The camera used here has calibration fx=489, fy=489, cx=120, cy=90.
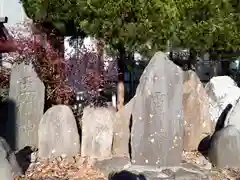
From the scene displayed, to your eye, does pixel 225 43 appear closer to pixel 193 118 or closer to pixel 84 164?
pixel 193 118

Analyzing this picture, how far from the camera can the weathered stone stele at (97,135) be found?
296 inches

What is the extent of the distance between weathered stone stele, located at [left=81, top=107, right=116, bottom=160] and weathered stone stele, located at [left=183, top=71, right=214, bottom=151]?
1.40 metres

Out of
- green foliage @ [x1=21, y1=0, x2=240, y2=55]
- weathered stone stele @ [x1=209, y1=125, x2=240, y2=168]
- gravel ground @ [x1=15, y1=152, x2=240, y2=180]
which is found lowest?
gravel ground @ [x1=15, y1=152, x2=240, y2=180]

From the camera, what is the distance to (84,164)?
7.17m

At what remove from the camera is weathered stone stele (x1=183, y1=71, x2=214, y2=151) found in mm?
8203

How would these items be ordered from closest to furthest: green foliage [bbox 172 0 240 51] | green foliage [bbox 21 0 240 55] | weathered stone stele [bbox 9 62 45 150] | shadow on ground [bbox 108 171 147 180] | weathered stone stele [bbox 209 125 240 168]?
shadow on ground [bbox 108 171 147 180]
weathered stone stele [bbox 209 125 240 168]
weathered stone stele [bbox 9 62 45 150]
green foliage [bbox 21 0 240 55]
green foliage [bbox 172 0 240 51]

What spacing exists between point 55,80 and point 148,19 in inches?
80.5

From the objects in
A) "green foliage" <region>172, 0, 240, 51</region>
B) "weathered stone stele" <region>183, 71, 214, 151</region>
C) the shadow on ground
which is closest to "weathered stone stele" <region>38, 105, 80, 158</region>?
the shadow on ground

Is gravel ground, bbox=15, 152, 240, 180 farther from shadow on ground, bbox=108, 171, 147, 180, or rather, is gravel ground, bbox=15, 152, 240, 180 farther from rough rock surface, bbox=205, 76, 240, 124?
rough rock surface, bbox=205, 76, 240, 124

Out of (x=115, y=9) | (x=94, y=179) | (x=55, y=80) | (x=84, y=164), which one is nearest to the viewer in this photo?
(x=94, y=179)

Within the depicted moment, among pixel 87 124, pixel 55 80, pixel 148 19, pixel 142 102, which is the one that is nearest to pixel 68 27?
pixel 55 80

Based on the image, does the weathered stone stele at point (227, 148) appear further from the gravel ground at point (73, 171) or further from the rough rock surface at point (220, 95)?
the rough rock surface at point (220, 95)

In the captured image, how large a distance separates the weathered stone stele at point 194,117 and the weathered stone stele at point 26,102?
2.44 meters

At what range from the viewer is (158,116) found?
660cm
